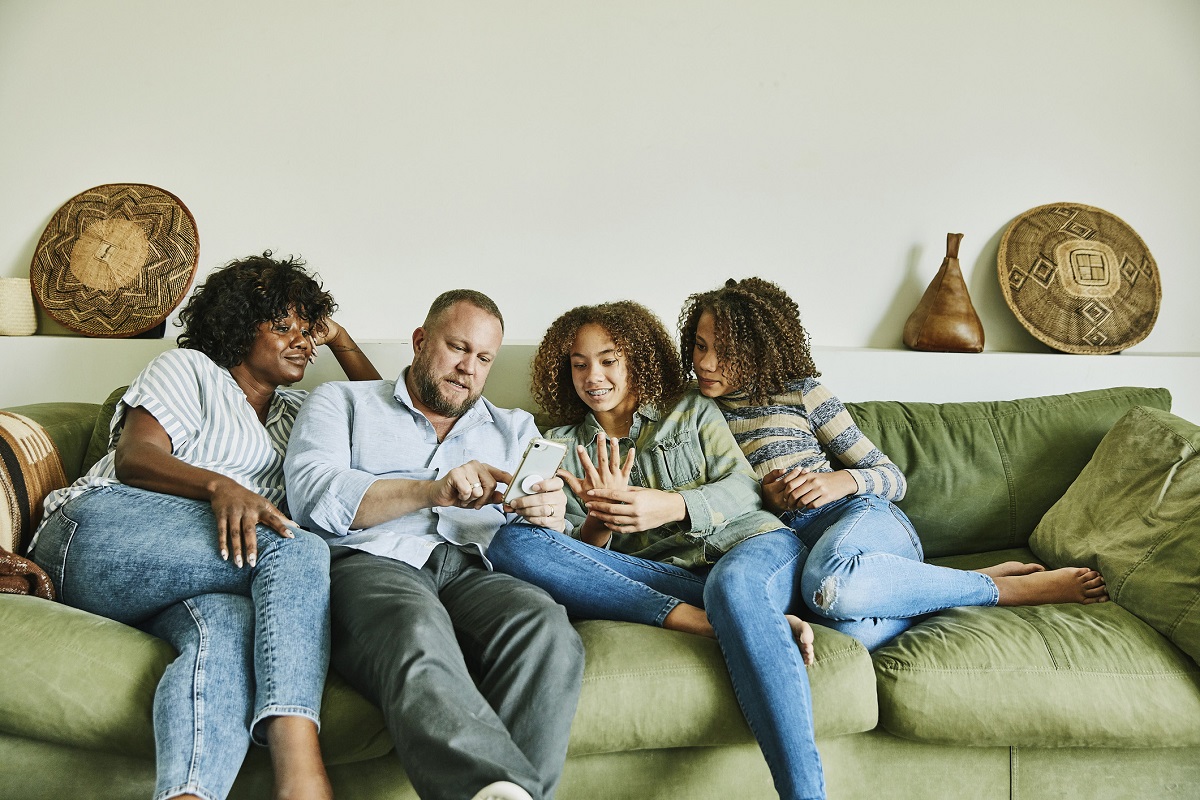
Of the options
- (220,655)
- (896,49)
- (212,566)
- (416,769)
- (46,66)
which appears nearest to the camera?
(416,769)

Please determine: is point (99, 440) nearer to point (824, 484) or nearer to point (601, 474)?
point (601, 474)

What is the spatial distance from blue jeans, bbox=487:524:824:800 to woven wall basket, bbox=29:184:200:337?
1.45 meters

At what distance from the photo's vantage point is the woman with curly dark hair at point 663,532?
4.64 feet

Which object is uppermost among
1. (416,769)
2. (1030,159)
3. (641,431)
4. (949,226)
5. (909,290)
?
(1030,159)

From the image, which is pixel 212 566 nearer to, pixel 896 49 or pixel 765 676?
pixel 765 676

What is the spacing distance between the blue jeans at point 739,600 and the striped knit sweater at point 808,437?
229 millimetres

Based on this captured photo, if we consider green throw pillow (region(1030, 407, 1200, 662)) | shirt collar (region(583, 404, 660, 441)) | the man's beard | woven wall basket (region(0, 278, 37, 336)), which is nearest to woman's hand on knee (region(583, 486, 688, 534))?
shirt collar (region(583, 404, 660, 441))

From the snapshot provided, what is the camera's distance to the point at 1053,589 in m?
1.81

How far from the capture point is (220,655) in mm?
1332

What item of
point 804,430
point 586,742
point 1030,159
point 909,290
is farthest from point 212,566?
point 1030,159

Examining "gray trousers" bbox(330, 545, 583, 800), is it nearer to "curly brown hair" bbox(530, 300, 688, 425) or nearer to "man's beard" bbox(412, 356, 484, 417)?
"man's beard" bbox(412, 356, 484, 417)

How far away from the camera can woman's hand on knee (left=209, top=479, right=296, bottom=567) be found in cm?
147

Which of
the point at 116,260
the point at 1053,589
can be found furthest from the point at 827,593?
the point at 116,260

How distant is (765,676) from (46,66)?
8.82ft
